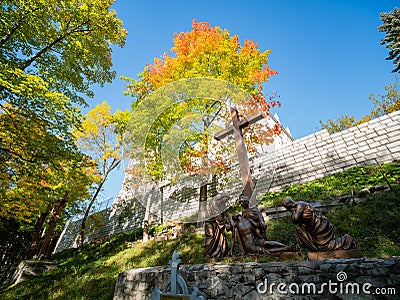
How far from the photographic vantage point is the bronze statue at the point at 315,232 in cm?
322

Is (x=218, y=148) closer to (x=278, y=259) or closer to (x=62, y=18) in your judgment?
(x=278, y=259)

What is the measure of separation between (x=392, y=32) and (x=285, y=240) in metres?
20.4

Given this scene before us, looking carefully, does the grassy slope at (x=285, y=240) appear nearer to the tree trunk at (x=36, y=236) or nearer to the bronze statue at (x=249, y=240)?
the bronze statue at (x=249, y=240)

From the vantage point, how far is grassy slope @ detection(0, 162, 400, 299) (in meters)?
4.86

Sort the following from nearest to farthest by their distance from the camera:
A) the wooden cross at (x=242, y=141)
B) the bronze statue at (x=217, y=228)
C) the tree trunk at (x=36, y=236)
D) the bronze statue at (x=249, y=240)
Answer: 1. the bronze statue at (x=249, y=240)
2. the bronze statue at (x=217, y=228)
3. the wooden cross at (x=242, y=141)
4. the tree trunk at (x=36, y=236)

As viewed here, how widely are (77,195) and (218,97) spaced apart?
1019cm

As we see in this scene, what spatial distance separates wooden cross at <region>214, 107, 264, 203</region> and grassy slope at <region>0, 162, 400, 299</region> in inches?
74.9

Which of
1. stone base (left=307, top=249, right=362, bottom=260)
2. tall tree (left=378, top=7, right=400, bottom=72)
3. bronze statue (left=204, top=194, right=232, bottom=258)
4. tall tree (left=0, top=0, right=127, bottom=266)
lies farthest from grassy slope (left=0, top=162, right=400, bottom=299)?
tall tree (left=378, top=7, right=400, bottom=72)

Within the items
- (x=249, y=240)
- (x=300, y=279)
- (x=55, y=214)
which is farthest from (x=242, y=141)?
(x=55, y=214)

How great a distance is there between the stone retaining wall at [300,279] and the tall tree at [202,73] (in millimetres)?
2868

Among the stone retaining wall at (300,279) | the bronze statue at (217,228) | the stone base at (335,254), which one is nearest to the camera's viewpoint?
the stone retaining wall at (300,279)

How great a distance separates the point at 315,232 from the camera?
3.38 m

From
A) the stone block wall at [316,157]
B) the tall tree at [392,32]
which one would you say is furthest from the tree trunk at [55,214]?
the tall tree at [392,32]

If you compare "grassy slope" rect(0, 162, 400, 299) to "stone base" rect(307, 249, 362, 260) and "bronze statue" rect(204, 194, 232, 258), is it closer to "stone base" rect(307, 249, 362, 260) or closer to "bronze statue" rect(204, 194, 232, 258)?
"stone base" rect(307, 249, 362, 260)
